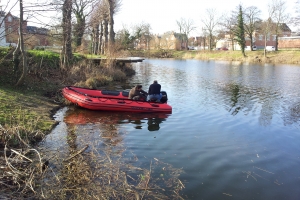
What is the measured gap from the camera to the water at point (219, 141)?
5.45m

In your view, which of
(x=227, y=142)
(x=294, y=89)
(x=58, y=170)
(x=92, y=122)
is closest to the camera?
(x=58, y=170)

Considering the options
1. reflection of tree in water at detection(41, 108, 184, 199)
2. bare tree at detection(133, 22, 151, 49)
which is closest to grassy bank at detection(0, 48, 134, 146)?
reflection of tree in water at detection(41, 108, 184, 199)

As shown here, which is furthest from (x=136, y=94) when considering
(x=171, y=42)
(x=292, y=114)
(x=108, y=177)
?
(x=171, y=42)

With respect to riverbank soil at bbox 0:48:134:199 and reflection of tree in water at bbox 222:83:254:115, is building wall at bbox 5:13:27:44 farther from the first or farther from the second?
reflection of tree in water at bbox 222:83:254:115

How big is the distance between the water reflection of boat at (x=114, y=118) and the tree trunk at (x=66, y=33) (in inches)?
155

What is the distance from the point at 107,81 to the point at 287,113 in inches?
406

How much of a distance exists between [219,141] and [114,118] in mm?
3756

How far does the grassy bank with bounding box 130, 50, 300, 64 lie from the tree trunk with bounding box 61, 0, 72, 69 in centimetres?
2544

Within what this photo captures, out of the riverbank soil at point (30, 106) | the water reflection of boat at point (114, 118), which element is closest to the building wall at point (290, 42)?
the riverbank soil at point (30, 106)

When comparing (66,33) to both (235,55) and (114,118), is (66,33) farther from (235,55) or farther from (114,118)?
(235,55)

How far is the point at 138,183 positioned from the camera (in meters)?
5.20

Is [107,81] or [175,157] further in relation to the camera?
[107,81]

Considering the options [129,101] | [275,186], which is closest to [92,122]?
[129,101]

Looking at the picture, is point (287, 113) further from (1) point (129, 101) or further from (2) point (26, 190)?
(2) point (26, 190)
